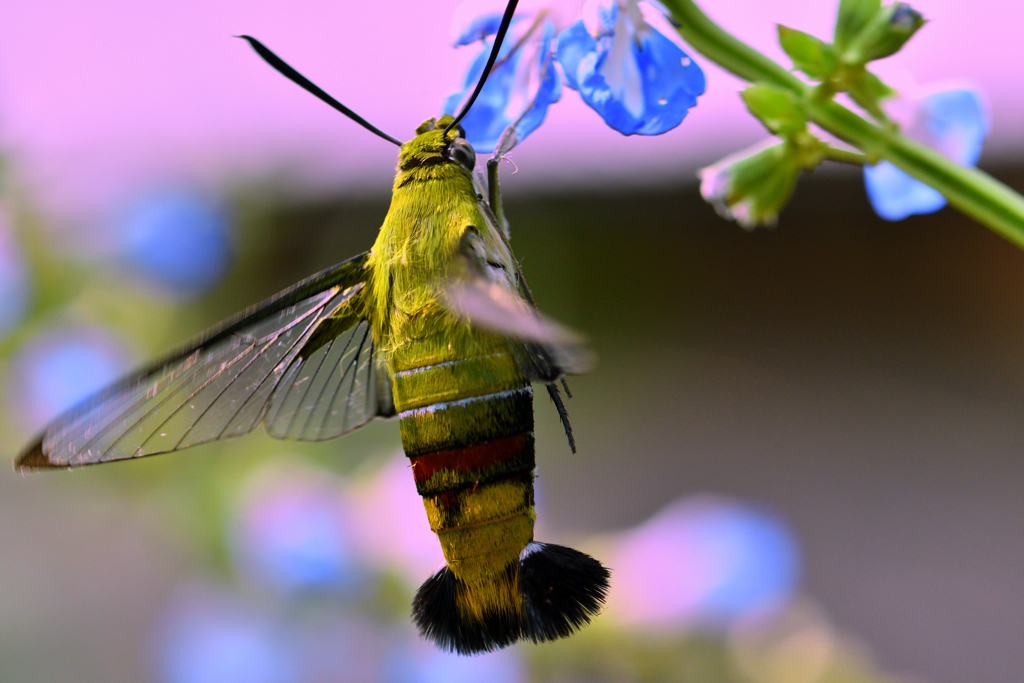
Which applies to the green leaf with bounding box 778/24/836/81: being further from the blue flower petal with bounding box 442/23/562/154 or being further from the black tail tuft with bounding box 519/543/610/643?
the black tail tuft with bounding box 519/543/610/643

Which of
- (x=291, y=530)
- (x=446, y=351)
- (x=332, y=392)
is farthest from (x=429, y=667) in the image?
(x=446, y=351)

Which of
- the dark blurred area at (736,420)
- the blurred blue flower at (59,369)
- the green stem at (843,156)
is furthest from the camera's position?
the dark blurred area at (736,420)

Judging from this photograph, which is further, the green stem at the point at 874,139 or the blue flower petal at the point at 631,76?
the blue flower petal at the point at 631,76

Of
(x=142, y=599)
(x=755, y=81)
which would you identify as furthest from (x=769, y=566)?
(x=142, y=599)

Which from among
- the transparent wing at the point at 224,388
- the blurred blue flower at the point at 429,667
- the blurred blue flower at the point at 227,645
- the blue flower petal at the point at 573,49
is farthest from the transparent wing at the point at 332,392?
the blurred blue flower at the point at 227,645

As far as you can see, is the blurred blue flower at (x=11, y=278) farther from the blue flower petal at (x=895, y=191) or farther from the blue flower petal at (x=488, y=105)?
the blue flower petal at (x=895, y=191)

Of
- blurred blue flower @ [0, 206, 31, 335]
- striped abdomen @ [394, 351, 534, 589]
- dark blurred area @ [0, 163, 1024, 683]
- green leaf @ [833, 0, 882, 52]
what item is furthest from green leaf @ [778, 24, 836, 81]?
blurred blue flower @ [0, 206, 31, 335]

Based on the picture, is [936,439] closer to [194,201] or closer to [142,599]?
[194,201]
